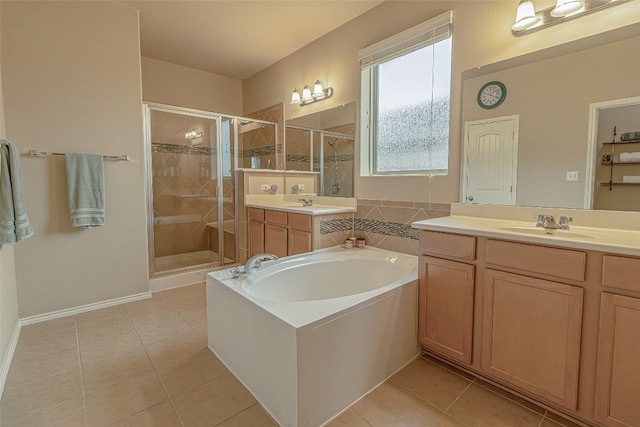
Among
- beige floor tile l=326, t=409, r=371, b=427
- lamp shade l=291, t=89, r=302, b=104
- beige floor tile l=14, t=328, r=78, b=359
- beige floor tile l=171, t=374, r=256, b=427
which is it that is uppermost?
lamp shade l=291, t=89, r=302, b=104

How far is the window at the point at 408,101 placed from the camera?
221 cm

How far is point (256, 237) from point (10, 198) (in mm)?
1971

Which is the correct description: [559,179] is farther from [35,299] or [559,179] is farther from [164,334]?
[35,299]

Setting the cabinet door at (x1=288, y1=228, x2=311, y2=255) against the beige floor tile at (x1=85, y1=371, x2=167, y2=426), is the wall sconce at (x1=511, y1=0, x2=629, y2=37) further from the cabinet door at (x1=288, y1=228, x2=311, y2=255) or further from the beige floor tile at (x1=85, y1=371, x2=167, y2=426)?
the beige floor tile at (x1=85, y1=371, x2=167, y2=426)

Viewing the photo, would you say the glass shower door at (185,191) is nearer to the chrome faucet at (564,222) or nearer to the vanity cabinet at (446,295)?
the vanity cabinet at (446,295)

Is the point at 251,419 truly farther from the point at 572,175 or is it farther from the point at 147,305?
the point at 572,175

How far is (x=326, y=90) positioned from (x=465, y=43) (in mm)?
1349

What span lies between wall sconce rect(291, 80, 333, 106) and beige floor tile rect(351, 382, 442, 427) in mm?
2583

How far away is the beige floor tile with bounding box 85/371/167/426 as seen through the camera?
1395 millimetres

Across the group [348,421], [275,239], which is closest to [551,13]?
[348,421]

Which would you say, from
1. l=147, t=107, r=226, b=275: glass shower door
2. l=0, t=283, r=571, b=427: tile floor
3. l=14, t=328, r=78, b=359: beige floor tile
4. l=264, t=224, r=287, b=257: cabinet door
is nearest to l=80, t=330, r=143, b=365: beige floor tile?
l=0, t=283, r=571, b=427: tile floor

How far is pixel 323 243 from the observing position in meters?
2.64

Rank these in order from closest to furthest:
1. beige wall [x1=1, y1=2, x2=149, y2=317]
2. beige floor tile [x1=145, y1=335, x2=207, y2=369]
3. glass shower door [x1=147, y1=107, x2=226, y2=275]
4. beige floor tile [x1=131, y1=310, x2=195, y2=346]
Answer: beige floor tile [x1=145, y1=335, x2=207, y2=369]
beige floor tile [x1=131, y1=310, x2=195, y2=346]
beige wall [x1=1, y1=2, x2=149, y2=317]
glass shower door [x1=147, y1=107, x2=226, y2=275]

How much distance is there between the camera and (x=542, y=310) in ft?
4.47
